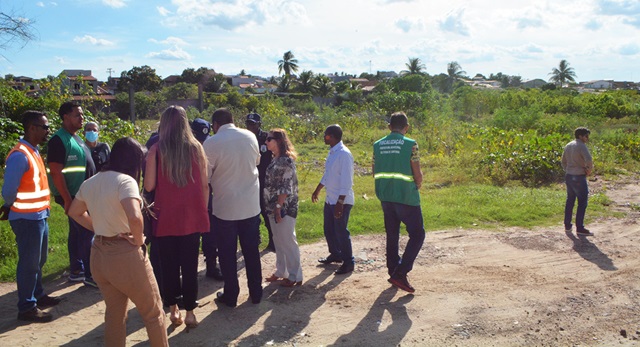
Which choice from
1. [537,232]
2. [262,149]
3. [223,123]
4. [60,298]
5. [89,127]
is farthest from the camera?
[537,232]

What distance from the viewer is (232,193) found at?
16.5ft

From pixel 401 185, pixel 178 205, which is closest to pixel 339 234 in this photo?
pixel 401 185

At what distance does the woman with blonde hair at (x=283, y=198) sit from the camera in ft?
18.4

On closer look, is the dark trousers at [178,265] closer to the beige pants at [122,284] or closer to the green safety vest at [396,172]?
the beige pants at [122,284]

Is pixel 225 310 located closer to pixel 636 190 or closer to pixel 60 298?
pixel 60 298

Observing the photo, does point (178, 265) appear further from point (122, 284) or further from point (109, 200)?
point (109, 200)

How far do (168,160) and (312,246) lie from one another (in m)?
3.61

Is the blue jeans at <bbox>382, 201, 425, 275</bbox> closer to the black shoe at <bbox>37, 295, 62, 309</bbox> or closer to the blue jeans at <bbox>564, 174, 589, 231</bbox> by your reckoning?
the black shoe at <bbox>37, 295, 62, 309</bbox>

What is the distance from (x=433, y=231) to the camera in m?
8.38

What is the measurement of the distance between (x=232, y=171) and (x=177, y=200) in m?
0.70

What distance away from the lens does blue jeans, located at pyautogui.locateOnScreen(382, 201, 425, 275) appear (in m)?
5.57

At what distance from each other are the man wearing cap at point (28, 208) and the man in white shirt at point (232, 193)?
157 centimetres

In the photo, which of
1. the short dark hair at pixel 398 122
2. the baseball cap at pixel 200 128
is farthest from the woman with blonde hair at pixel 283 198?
the short dark hair at pixel 398 122

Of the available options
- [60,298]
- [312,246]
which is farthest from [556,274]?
[60,298]
